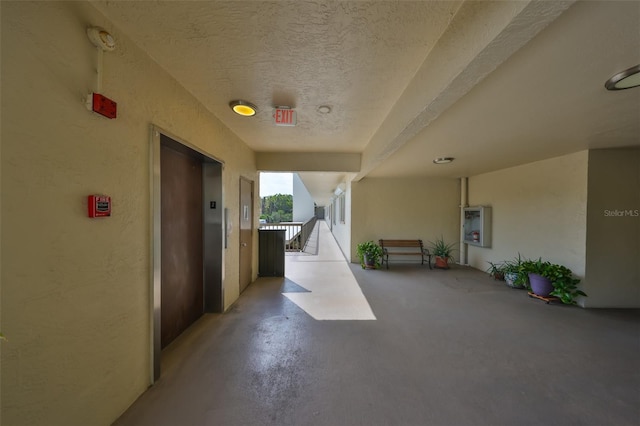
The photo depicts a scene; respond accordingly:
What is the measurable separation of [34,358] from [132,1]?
1878 mm

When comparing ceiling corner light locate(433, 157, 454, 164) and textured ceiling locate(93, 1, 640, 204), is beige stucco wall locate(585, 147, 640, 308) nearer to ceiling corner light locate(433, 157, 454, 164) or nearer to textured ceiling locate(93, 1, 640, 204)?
textured ceiling locate(93, 1, 640, 204)

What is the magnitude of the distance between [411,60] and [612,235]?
420 cm

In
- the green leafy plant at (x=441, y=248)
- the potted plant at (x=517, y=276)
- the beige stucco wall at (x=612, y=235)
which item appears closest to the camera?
the beige stucco wall at (x=612, y=235)

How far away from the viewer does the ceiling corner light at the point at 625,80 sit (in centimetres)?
151

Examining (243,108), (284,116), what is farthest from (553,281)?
(243,108)

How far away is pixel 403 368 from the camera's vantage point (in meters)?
2.03

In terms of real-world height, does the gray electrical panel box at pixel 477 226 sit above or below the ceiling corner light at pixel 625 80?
below

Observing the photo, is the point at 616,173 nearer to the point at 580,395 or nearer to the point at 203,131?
the point at 580,395

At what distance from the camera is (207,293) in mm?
3051

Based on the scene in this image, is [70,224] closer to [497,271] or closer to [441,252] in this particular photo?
[497,271]

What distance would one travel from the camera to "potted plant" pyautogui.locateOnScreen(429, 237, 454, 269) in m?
5.65

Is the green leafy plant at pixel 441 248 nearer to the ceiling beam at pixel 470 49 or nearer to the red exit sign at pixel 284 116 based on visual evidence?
the ceiling beam at pixel 470 49

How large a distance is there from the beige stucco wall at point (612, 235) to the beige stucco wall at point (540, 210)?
11 centimetres

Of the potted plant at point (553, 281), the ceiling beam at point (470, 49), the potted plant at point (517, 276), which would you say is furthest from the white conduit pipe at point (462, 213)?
the ceiling beam at point (470, 49)
